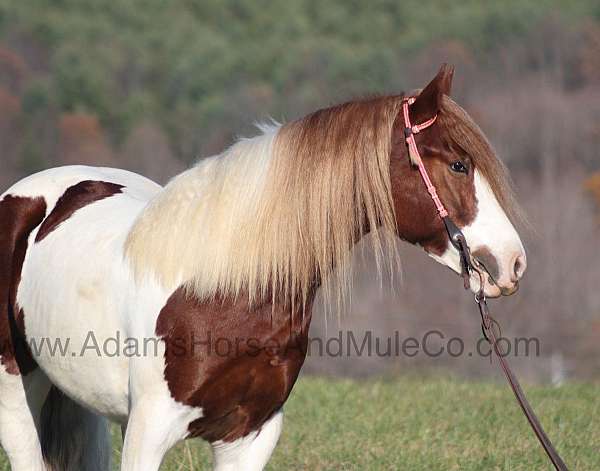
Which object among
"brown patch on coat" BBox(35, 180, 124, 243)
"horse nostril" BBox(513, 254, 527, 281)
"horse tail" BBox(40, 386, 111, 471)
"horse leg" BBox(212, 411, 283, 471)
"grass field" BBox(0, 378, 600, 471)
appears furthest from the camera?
"grass field" BBox(0, 378, 600, 471)

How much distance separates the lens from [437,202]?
3.34 metres

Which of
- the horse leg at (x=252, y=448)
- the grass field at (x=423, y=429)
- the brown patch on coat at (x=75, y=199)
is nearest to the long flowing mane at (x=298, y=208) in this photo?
the horse leg at (x=252, y=448)

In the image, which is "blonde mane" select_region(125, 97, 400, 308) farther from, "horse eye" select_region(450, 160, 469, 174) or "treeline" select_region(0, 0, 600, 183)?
"treeline" select_region(0, 0, 600, 183)

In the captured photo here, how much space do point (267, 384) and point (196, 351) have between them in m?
0.29

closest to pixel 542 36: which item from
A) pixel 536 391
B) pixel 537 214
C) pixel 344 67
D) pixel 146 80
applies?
pixel 344 67

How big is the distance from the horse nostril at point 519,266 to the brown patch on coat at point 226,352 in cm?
78

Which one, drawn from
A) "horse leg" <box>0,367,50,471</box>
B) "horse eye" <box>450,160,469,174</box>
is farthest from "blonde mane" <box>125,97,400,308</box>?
"horse leg" <box>0,367,50,471</box>

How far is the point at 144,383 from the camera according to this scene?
3492 millimetres

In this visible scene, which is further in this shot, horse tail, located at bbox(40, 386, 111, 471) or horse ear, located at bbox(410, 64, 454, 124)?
horse tail, located at bbox(40, 386, 111, 471)

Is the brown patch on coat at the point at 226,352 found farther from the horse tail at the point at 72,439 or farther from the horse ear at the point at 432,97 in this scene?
the horse tail at the point at 72,439

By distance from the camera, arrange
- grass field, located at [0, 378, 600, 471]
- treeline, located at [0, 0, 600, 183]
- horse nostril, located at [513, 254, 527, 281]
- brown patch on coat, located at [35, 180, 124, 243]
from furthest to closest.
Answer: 1. treeline, located at [0, 0, 600, 183]
2. grass field, located at [0, 378, 600, 471]
3. brown patch on coat, located at [35, 180, 124, 243]
4. horse nostril, located at [513, 254, 527, 281]

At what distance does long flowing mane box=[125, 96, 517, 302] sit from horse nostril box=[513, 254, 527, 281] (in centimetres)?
21

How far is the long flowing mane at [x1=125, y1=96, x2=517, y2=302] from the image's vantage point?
339 centimetres

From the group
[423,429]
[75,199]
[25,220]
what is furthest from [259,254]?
[423,429]
